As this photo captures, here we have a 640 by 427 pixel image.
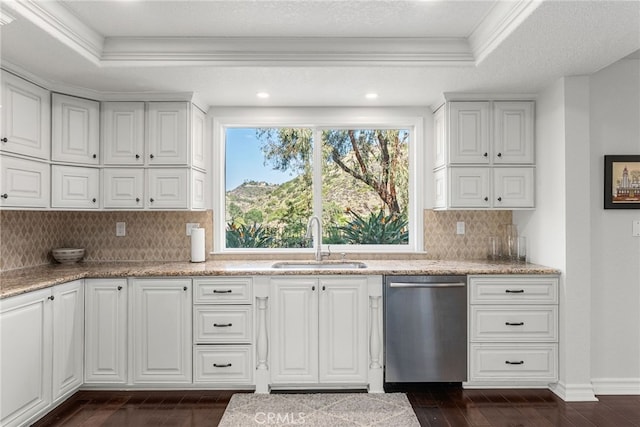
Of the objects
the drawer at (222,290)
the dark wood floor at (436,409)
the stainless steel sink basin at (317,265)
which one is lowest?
the dark wood floor at (436,409)

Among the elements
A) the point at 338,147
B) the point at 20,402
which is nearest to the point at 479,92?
the point at 338,147

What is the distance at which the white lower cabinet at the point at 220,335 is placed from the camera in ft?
10.1

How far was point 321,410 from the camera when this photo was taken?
280 centimetres

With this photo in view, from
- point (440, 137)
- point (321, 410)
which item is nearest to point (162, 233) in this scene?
point (321, 410)

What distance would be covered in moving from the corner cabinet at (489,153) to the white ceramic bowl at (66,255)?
3121mm

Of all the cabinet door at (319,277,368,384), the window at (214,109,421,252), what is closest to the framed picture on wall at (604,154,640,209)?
the window at (214,109,421,252)

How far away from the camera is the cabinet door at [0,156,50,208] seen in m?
2.65

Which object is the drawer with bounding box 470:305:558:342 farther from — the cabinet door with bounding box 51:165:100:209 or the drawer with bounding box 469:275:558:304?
the cabinet door with bounding box 51:165:100:209

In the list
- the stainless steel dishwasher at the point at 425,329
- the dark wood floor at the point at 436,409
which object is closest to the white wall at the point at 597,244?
the dark wood floor at the point at 436,409

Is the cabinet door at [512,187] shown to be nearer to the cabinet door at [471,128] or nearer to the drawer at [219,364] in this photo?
the cabinet door at [471,128]

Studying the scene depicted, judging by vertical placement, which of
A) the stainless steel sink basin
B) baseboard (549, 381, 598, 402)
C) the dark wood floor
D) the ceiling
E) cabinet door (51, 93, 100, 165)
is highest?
the ceiling

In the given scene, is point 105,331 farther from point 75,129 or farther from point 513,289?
point 513,289

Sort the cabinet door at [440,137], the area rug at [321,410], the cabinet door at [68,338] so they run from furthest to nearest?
the cabinet door at [440,137] < the cabinet door at [68,338] < the area rug at [321,410]

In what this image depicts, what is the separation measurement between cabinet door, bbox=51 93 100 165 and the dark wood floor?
1.76m
